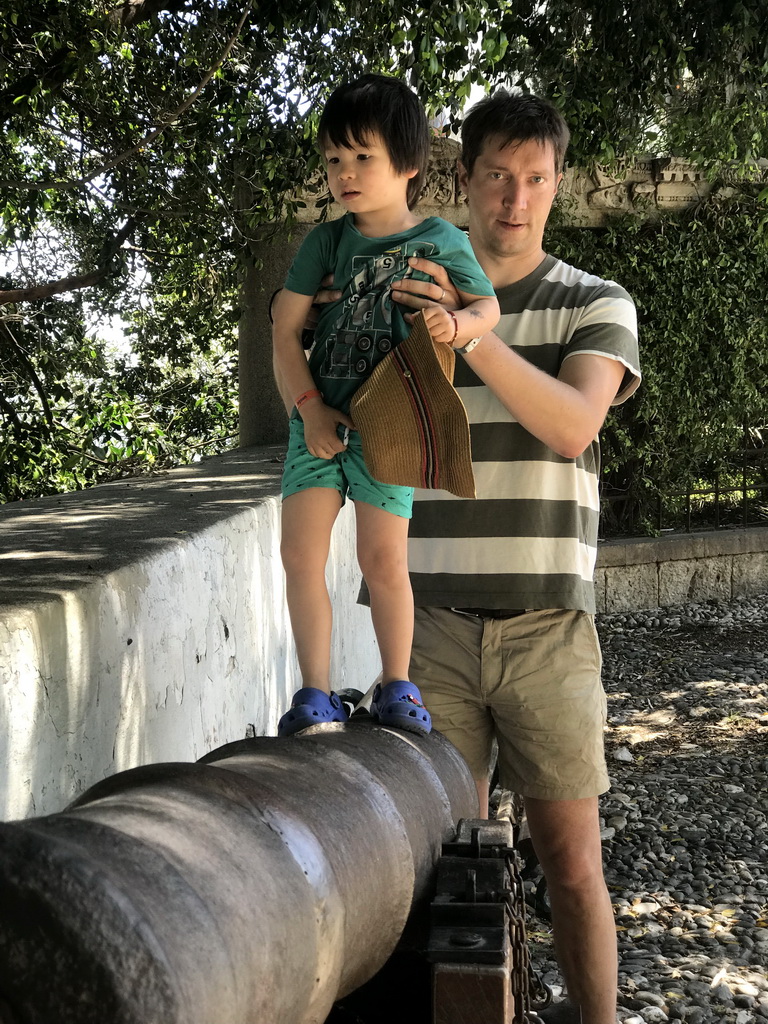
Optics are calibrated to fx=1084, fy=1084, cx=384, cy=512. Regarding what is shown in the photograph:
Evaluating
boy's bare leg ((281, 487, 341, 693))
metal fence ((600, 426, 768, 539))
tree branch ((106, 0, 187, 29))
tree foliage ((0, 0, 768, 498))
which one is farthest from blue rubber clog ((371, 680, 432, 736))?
Answer: metal fence ((600, 426, 768, 539))

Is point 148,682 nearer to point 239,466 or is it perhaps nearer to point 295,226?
point 239,466

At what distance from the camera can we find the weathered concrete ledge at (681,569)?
10.0 meters

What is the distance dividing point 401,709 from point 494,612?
25.1 inches

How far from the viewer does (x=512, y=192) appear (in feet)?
8.16

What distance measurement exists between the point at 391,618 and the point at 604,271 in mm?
→ 8307

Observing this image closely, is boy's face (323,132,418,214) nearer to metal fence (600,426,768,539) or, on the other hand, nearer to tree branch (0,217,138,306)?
tree branch (0,217,138,306)

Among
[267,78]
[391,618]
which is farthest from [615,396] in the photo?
[267,78]

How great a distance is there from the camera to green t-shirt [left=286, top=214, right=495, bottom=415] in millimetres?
2275

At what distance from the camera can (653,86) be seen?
5879mm

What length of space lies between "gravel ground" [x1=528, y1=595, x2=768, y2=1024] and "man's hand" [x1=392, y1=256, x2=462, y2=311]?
2.37 m

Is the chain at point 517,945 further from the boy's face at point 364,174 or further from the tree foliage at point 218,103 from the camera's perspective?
the tree foliage at point 218,103

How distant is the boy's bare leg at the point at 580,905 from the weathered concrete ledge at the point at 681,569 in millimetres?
7488

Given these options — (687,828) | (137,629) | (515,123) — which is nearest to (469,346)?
(515,123)

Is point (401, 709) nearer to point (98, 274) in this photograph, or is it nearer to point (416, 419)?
point (416, 419)
